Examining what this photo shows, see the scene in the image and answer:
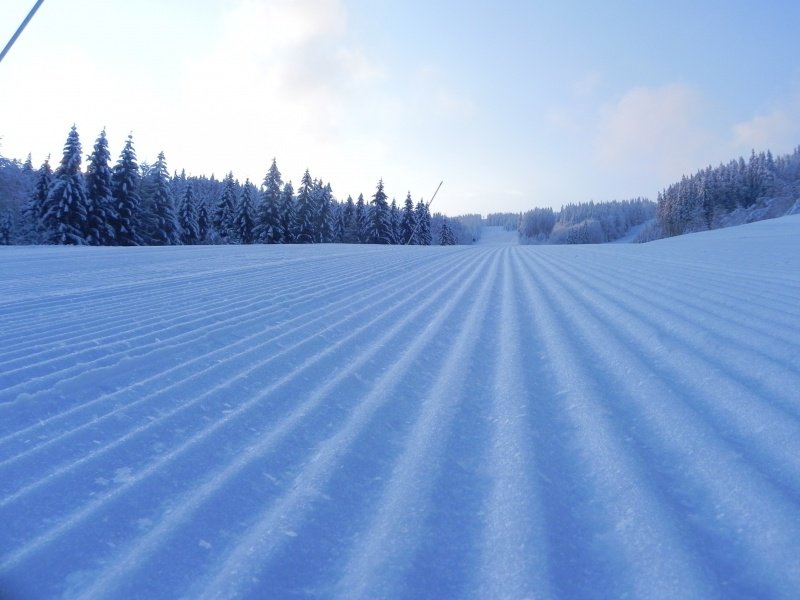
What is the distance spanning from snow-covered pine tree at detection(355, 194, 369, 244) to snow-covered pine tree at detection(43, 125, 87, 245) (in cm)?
2810

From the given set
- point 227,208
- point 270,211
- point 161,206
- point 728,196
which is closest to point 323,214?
point 270,211

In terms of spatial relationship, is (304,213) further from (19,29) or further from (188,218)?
(19,29)

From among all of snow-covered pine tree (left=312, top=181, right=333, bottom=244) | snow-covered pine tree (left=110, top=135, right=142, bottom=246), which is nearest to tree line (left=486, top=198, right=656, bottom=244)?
snow-covered pine tree (left=312, top=181, right=333, bottom=244)

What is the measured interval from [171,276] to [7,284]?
2.00 m

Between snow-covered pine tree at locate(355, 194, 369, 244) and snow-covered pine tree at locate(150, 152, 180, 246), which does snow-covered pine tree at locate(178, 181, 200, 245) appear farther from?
snow-covered pine tree at locate(355, 194, 369, 244)

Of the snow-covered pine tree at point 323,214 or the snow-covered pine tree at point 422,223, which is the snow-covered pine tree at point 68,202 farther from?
the snow-covered pine tree at point 422,223

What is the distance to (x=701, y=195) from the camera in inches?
3337

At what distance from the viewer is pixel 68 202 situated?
27.7m

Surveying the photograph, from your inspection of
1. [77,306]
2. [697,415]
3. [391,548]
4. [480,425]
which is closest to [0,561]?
[391,548]

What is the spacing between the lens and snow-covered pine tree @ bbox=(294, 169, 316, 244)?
43844 mm

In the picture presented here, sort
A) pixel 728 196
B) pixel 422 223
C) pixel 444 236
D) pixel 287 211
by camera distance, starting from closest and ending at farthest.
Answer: pixel 287 211 → pixel 422 223 → pixel 444 236 → pixel 728 196

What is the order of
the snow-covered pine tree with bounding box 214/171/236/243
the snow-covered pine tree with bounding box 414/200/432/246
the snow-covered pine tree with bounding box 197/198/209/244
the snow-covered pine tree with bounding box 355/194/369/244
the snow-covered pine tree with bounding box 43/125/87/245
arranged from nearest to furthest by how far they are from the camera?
the snow-covered pine tree with bounding box 43/125/87/245, the snow-covered pine tree with bounding box 214/171/236/243, the snow-covered pine tree with bounding box 197/198/209/244, the snow-covered pine tree with bounding box 355/194/369/244, the snow-covered pine tree with bounding box 414/200/432/246

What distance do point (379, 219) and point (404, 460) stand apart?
4903 centimetres

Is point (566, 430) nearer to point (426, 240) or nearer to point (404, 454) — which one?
point (404, 454)
